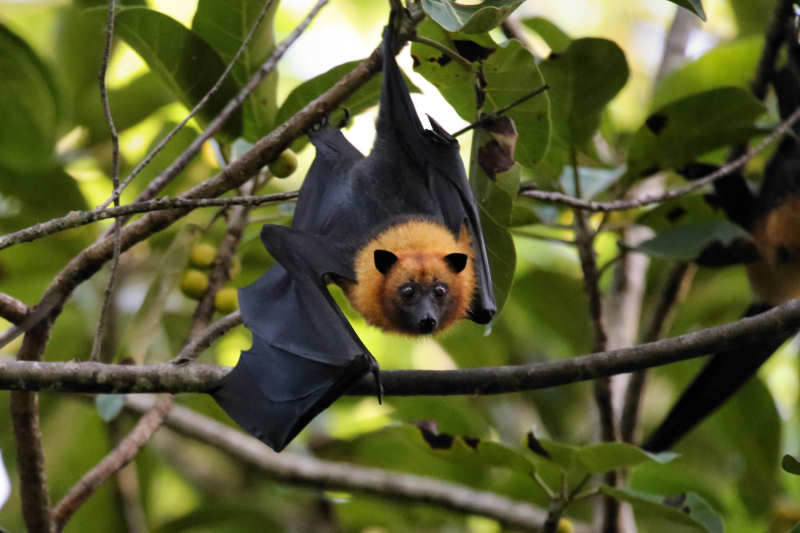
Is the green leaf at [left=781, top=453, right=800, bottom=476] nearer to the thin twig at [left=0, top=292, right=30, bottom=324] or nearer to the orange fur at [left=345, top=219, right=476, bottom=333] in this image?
the orange fur at [left=345, top=219, right=476, bottom=333]

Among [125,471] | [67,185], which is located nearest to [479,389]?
[125,471]

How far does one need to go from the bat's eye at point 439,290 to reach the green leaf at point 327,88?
941 mm

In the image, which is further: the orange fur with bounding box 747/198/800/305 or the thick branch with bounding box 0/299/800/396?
the orange fur with bounding box 747/198/800/305

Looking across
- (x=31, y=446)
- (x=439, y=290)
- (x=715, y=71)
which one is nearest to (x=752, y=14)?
(x=715, y=71)

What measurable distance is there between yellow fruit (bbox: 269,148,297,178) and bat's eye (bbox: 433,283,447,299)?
890mm

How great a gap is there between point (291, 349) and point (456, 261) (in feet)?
3.05

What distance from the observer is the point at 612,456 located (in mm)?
3703

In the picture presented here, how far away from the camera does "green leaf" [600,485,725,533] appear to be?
12.8ft

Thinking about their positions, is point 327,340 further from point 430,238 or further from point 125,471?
point 125,471

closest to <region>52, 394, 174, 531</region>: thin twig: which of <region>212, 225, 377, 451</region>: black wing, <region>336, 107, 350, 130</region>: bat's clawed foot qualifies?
<region>212, 225, 377, 451</region>: black wing

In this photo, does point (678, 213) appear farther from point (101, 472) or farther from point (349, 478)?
point (101, 472)

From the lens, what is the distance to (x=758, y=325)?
3.23 metres

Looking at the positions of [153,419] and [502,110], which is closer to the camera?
[502,110]

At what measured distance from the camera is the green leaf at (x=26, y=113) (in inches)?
208
